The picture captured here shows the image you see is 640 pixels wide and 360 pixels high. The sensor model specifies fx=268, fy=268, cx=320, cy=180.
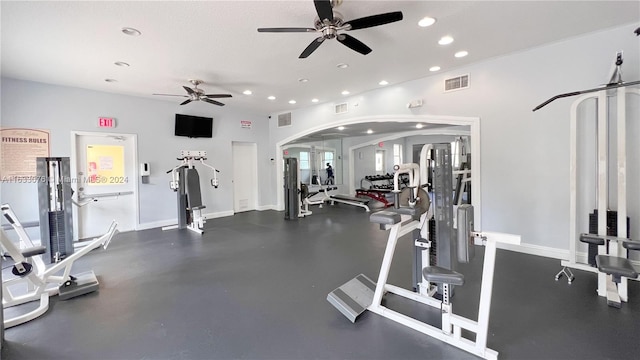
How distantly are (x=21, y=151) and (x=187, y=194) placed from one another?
2.75 meters

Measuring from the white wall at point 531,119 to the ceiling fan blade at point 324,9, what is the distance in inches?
122

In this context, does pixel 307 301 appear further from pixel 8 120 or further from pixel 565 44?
pixel 8 120

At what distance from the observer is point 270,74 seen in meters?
4.71

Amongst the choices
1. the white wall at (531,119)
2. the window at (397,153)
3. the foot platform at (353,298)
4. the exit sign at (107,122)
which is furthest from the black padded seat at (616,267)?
the window at (397,153)

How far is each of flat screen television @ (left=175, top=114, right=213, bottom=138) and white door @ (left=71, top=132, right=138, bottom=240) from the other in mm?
977

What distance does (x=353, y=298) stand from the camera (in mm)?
2664

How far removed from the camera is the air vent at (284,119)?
7.84 metres

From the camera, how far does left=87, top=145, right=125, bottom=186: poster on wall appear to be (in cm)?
554

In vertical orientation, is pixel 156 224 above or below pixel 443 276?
below

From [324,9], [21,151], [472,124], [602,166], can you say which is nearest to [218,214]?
[21,151]

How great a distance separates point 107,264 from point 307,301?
126 inches

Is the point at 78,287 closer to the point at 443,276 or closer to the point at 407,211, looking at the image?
the point at 407,211

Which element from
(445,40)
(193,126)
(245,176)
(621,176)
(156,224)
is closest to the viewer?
(621,176)

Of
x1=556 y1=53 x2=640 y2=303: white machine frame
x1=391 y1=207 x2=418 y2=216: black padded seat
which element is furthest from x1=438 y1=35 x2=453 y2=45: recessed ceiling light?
x1=391 y1=207 x2=418 y2=216: black padded seat
